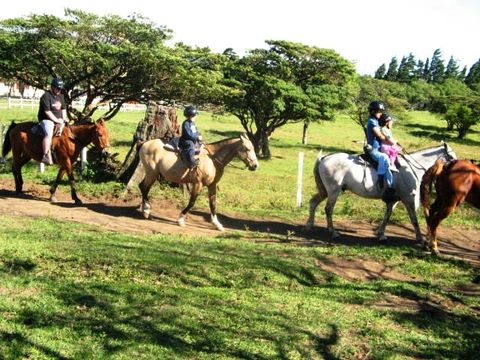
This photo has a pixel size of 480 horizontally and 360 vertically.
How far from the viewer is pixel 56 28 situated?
1731cm

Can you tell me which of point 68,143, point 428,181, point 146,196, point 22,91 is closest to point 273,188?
point 146,196

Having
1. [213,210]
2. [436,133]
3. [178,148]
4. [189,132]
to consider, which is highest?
[436,133]

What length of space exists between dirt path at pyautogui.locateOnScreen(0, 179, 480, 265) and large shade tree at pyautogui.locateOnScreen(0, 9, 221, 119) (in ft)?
17.6

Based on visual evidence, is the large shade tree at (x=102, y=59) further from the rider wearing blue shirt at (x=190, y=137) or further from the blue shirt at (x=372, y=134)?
the blue shirt at (x=372, y=134)

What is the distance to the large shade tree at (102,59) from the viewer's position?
1702 centimetres

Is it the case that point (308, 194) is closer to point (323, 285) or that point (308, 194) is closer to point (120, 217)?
point (120, 217)

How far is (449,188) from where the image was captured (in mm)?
10352

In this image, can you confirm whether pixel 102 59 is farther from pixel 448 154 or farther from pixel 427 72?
pixel 427 72

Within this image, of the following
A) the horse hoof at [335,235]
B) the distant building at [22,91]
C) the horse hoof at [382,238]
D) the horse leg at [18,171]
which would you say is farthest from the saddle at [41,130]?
the distant building at [22,91]

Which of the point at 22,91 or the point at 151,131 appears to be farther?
the point at 22,91

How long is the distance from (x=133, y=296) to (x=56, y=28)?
13.7 m

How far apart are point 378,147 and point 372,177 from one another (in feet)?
2.15

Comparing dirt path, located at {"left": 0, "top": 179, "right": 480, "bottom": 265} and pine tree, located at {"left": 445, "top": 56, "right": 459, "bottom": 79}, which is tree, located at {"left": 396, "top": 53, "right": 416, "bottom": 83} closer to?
pine tree, located at {"left": 445, "top": 56, "right": 459, "bottom": 79}

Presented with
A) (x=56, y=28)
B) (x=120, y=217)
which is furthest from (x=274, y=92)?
Answer: (x=120, y=217)
